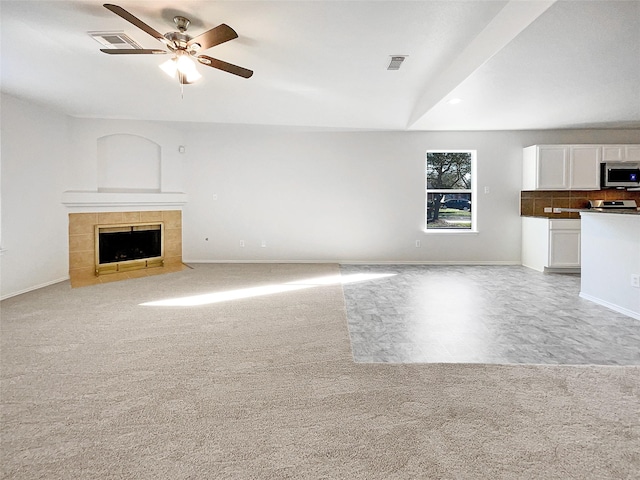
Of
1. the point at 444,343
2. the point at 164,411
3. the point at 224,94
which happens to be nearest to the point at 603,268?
the point at 444,343

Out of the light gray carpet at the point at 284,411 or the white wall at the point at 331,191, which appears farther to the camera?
the white wall at the point at 331,191

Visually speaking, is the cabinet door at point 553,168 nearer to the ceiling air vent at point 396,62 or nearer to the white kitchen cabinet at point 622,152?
the white kitchen cabinet at point 622,152

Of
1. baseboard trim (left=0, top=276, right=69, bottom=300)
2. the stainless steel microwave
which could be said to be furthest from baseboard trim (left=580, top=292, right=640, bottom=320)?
baseboard trim (left=0, top=276, right=69, bottom=300)

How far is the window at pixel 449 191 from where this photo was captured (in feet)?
23.6

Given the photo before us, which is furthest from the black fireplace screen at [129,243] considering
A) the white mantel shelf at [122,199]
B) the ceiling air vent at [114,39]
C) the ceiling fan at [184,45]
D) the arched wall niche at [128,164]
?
the ceiling fan at [184,45]

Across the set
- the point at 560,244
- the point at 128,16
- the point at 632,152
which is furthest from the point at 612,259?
the point at 128,16

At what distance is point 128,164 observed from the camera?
646 centimetres

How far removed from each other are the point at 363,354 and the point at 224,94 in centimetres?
397

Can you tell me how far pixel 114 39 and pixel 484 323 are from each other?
13.8ft

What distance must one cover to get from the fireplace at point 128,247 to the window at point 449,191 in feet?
16.3

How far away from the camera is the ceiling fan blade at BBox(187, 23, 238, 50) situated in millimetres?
2742

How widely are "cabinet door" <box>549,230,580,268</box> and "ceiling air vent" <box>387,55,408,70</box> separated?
13.0 feet

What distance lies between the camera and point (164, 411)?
1983mm

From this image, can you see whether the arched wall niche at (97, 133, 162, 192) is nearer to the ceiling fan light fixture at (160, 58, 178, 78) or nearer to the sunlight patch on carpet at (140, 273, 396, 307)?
the sunlight patch on carpet at (140, 273, 396, 307)
